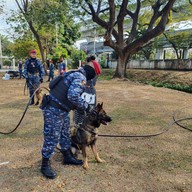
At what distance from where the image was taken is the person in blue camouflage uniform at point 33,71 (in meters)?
7.09

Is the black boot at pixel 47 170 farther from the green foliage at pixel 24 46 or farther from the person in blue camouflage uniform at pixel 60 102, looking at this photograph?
the green foliage at pixel 24 46

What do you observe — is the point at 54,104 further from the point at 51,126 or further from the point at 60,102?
the point at 51,126

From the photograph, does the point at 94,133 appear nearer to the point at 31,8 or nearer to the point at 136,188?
the point at 136,188

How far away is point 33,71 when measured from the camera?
23.6 feet

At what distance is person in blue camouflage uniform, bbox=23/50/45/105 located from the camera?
279 inches

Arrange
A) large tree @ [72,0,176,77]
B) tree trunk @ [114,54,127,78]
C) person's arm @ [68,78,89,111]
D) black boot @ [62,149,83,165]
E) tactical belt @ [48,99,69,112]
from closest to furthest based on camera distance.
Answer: person's arm @ [68,78,89,111], tactical belt @ [48,99,69,112], black boot @ [62,149,83,165], large tree @ [72,0,176,77], tree trunk @ [114,54,127,78]

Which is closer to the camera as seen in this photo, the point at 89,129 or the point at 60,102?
the point at 60,102

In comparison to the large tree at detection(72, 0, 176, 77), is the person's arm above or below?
below

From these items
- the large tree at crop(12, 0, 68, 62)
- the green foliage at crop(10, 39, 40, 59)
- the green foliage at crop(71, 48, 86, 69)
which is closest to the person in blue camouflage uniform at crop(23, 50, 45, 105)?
the large tree at crop(12, 0, 68, 62)

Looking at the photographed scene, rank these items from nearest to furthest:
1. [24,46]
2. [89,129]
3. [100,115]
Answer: [100,115], [89,129], [24,46]

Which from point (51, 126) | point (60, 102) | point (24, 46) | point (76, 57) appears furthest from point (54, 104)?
point (76, 57)

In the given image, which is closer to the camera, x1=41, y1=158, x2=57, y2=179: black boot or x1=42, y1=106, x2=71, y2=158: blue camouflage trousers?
x1=42, y1=106, x2=71, y2=158: blue camouflage trousers

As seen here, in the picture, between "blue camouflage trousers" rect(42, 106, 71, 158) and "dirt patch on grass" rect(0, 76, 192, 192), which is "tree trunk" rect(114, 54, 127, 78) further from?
"blue camouflage trousers" rect(42, 106, 71, 158)

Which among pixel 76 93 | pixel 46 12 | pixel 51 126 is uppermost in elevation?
pixel 46 12
